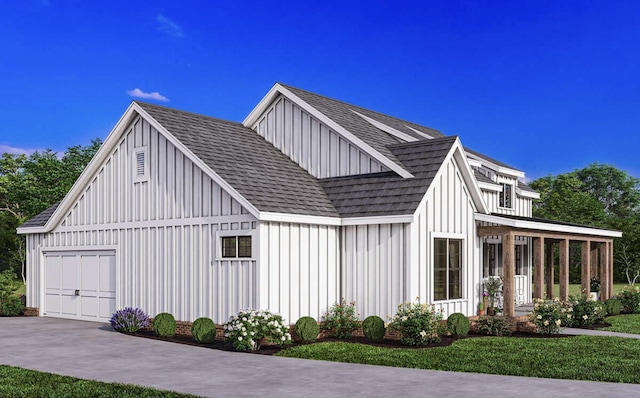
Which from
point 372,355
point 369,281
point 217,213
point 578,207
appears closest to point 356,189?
point 369,281

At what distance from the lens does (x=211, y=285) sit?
19.1 m

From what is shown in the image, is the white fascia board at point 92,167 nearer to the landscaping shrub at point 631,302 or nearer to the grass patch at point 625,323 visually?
the grass patch at point 625,323

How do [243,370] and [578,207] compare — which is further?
[578,207]

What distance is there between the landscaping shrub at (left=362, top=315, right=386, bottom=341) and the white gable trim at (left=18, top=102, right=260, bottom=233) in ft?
12.5

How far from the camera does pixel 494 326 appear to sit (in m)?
19.3

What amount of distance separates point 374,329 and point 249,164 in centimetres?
612

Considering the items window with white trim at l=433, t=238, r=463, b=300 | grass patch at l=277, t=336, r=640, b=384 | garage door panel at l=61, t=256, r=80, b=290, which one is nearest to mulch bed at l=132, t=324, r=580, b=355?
grass patch at l=277, t=336, r=640, b=384

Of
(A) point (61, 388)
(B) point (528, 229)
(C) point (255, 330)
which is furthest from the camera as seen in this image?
(B) point (528, 229)

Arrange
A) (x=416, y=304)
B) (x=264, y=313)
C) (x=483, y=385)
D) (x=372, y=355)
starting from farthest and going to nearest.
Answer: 1. (x=416, y=304)
2. (x=264, y=313)
3. (x=372, y=355)
4. (x=483, y=385)

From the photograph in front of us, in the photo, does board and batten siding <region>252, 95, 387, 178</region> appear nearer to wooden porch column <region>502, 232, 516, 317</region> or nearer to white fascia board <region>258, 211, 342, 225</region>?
white fascia board <region>258, 211, 342, 225</region>

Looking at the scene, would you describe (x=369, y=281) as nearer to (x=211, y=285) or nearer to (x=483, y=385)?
(x=211, y=285)

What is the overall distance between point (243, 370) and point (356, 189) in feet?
26.7

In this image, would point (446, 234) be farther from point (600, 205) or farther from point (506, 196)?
point (600, 205)

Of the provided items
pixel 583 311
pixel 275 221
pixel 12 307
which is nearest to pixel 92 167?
pixel 12 307
